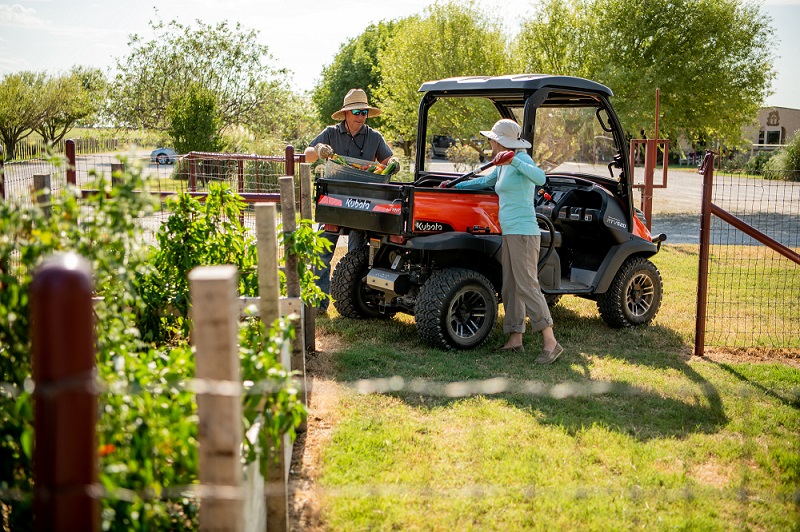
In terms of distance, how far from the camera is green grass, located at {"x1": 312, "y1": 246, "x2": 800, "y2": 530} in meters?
3.96

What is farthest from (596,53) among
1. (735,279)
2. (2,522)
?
(2,522)

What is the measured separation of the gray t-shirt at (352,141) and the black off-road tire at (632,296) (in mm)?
2545

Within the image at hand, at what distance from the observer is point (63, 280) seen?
1.80 m

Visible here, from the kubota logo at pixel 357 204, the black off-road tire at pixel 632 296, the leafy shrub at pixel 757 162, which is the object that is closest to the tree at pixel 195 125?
the kubota logo at pixel 357 204

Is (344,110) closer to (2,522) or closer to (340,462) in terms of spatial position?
(340,462)

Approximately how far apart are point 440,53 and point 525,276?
19847mm

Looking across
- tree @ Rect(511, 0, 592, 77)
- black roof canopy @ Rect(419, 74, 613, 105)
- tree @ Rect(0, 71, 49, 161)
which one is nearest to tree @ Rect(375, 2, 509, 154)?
tree @ Rect(511, 0, 592, 77)

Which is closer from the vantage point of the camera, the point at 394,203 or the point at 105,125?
the point at 394,203

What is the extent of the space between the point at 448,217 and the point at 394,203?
455 millimetres

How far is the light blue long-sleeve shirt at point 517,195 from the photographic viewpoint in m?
6.27

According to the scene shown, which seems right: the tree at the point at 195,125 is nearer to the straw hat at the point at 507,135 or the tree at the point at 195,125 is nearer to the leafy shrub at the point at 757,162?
the straw hat at the point at 507,135

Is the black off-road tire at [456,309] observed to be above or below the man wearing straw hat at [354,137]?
below

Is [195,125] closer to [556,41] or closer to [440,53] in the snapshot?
[440,53]

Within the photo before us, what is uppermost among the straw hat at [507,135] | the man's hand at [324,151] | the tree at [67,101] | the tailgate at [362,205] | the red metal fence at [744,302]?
the tree at [67,101]
